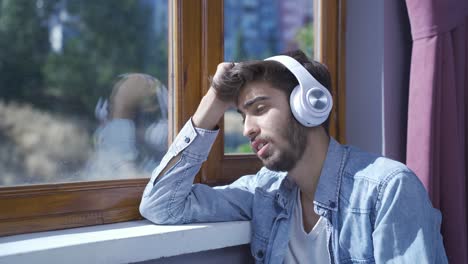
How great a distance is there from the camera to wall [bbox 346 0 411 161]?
4.91 ft

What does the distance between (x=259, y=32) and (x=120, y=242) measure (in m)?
0.82

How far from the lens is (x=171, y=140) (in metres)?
1.28

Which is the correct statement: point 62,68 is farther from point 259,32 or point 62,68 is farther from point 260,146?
point 259,32

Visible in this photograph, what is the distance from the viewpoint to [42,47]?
102 centimetres

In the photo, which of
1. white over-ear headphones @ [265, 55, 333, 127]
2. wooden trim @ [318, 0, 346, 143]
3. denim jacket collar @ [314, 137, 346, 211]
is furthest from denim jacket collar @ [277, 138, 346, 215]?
wooden trim @ [318, 0, 346, 143]

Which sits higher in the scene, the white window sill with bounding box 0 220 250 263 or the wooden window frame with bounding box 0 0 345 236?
the wooden window frame with bounding box 0 0 345 236

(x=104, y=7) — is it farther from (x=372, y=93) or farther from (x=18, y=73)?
(x=372, y=93)

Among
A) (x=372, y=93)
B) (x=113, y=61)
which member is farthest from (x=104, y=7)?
(x=372, y=93)

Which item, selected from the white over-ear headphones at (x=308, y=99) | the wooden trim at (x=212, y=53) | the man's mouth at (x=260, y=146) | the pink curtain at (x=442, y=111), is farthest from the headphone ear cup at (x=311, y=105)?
the pink curtain at (x=442, y=111)

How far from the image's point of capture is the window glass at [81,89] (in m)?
1.00

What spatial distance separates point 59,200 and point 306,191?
0.61 metres

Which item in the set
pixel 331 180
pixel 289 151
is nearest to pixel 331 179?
pixel 331 180

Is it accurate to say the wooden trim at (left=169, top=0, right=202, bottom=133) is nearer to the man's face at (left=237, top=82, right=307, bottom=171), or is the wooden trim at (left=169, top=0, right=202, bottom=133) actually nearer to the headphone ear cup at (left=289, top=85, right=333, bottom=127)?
the man's face at (left=237, top=82, right=307, bottom=171)

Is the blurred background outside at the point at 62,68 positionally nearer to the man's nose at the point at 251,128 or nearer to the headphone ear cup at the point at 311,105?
the man's nose at the point at 251,128
